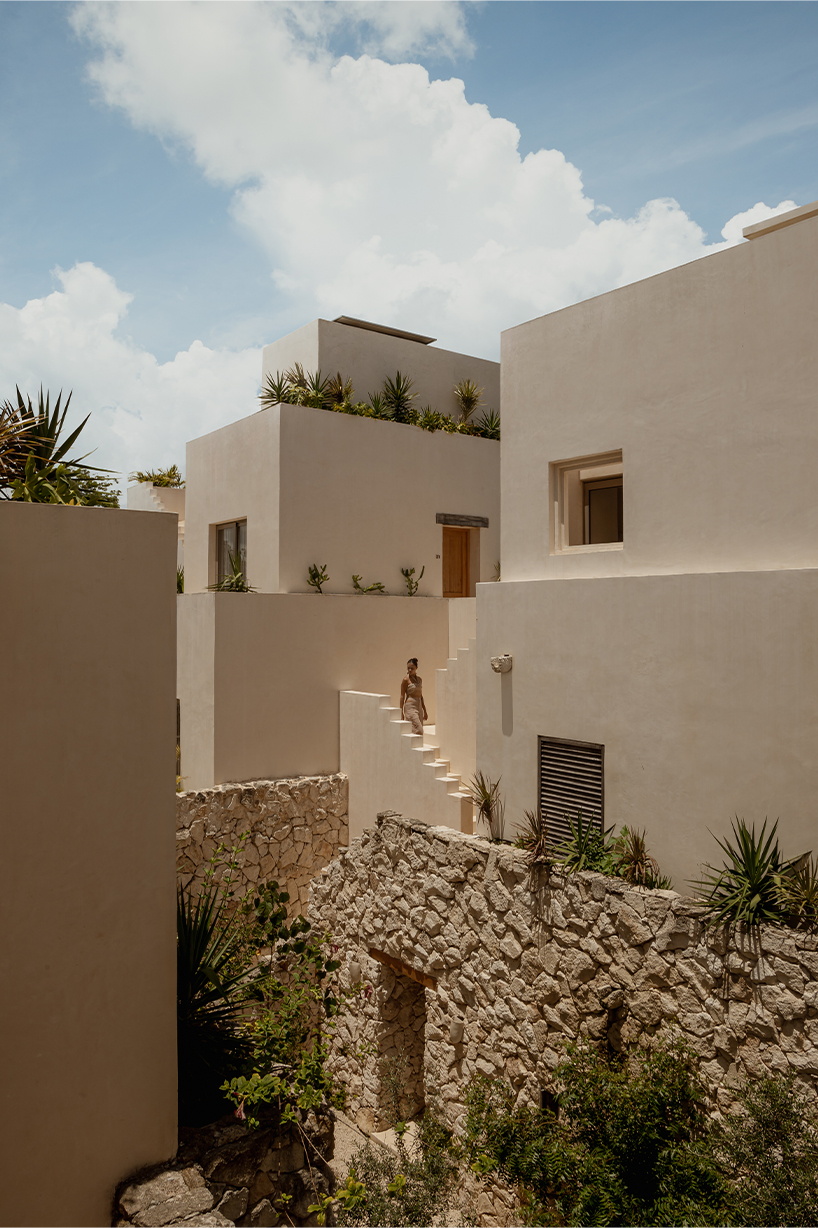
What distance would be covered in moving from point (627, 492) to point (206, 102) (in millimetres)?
6390

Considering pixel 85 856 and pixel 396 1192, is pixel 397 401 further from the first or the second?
pixel 396 1192

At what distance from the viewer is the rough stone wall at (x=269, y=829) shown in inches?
503

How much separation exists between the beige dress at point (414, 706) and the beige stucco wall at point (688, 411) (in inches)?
133

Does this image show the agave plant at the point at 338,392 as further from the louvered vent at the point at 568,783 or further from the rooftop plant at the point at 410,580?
the louvered vent at the point at 568,783

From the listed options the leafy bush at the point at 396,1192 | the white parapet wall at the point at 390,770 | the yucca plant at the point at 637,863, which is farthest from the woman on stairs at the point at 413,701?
the leafy bush at the point at 396,1192

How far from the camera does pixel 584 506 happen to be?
1055 cm

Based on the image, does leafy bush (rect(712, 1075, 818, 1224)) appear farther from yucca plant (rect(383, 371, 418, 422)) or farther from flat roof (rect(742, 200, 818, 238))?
yucca plant (rect(383, 371, 418, 422))

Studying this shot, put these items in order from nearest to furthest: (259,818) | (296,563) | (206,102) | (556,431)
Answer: (206,102) → (556,431) → (259,818) → (296,563)

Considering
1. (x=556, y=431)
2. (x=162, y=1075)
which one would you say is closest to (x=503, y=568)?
(x=556, y=431)

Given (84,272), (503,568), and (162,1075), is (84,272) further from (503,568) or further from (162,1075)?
(162,1075)

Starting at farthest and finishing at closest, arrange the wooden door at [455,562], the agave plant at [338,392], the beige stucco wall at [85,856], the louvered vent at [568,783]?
the wooden door at [455,562] → the agave plant at [338,392] → the louvered vent at [568,783] → the beige stucco wall at [85,856]

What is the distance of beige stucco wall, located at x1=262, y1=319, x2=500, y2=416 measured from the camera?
1756 centimetres

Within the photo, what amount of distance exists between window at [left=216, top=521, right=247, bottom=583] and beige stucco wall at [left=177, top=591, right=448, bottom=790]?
6.88ft

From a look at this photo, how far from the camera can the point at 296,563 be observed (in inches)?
588
